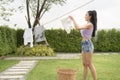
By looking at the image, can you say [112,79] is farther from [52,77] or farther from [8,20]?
[8,20]

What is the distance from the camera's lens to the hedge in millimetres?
19891

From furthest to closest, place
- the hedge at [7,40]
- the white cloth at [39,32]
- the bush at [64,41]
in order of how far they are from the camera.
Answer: the bush at [64,41]
the hedge at [7,40]
the white cloth at [39,32]

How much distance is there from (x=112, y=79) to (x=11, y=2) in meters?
14.0

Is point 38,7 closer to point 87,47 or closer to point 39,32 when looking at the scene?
point 39,32

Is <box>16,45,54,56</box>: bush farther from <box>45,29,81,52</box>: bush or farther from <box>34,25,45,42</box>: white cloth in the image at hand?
<box>45,29,81,52</box>: bush

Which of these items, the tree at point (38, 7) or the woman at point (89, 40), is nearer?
the woman at point (89, 40)

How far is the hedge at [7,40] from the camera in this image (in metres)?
19.9

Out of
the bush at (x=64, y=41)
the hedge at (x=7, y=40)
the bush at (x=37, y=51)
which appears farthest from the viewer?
the bush at (x=64, y=41)

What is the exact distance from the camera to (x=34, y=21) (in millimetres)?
23234

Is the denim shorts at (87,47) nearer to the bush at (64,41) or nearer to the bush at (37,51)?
the bush at (37,51)

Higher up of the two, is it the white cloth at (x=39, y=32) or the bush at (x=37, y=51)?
the white cloth at (x=39, y=32)

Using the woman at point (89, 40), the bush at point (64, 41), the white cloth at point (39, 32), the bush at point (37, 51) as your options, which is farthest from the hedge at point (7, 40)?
the woman at point (89, 40)

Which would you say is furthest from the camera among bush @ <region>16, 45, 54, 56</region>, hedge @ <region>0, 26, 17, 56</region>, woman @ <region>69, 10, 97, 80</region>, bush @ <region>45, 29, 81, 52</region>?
bush @ <region>45, 29, 81, 52</region>

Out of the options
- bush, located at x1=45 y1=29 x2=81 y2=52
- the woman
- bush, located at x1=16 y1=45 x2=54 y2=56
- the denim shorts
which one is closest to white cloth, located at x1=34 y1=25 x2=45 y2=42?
bush, located at x1=16 y1=45 x2=54 y2=56
